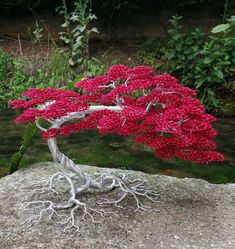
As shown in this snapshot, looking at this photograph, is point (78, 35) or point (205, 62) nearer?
point (205, 62)

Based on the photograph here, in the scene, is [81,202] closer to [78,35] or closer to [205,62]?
[205,62]

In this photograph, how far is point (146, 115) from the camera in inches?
102

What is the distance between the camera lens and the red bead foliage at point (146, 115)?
2.49 meters

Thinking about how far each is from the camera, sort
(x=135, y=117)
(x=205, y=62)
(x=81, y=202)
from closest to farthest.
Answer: (x=135, y=117) → (x=81, y=202) → (x=205, y=62)

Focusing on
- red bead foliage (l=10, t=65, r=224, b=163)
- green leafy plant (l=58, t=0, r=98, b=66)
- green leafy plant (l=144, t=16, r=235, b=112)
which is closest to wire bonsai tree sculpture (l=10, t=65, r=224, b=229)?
red bead foliage (l=10, t=65, r=224, b=163)

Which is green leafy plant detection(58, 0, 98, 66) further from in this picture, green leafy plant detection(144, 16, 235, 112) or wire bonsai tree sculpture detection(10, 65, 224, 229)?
wire bonsai tree sculpture detection(10, 65, 224, 229)

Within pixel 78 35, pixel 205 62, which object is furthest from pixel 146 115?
pixel 78 35

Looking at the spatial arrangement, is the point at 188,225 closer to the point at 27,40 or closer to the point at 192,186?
the point at 192,186

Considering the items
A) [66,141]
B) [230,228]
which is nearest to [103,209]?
[230,228]

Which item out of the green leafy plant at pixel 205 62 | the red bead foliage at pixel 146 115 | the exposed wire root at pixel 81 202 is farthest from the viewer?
the green leafy plant at pixel 205 62

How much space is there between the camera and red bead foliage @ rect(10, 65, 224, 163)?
8.16 ft

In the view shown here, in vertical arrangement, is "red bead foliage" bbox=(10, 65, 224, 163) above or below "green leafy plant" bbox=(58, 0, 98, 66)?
above

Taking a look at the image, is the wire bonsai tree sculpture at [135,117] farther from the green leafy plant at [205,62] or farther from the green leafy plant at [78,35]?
the green leafy plant at [78,35]

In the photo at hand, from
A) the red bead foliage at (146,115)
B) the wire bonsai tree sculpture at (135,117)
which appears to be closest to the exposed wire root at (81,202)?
the wire bonsai tree sculpture at (135,117)
